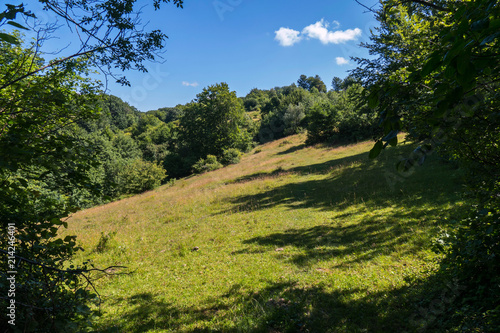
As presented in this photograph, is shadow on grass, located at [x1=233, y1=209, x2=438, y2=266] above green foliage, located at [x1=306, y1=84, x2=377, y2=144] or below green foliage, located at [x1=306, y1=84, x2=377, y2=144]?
below

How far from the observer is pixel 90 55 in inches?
135

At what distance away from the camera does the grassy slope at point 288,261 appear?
166 inches

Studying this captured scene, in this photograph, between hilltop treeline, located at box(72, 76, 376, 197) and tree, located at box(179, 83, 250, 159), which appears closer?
hilltop treeline, located at box(72, 76, 376, 197)

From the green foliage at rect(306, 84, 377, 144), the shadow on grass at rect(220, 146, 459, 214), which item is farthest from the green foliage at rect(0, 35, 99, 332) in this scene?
the green foliage at rect(306, 84, 377, 144)

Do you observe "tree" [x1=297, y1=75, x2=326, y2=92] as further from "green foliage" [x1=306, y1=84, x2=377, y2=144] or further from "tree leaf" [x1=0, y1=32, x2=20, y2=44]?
"tree leaf" [x1=0, y1=32, x2=20, y2=44]

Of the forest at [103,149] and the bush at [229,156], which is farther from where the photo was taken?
the bush at [229,156]

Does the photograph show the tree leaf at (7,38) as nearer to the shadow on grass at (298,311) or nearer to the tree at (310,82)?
the shadow on grass at (298,311)

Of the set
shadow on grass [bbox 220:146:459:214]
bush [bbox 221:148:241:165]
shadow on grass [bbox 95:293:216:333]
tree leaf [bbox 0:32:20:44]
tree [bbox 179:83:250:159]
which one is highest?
tree [bbox 179:83:250:159]

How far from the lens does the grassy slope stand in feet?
13.8

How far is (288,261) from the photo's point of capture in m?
6.33

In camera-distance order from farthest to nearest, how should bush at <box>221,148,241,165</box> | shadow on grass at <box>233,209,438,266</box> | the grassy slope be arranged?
bush at <box>221,148,241,165</box> < shadow on grass at <box>233,209,438,266</box> < the grassy slope

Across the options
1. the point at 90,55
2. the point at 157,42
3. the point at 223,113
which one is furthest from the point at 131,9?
the point at 223,113

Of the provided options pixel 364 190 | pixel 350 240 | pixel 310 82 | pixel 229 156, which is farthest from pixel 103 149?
pixel 310 82

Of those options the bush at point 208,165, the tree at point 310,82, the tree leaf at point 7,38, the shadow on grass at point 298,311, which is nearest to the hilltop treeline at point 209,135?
the bush at point 208,165
